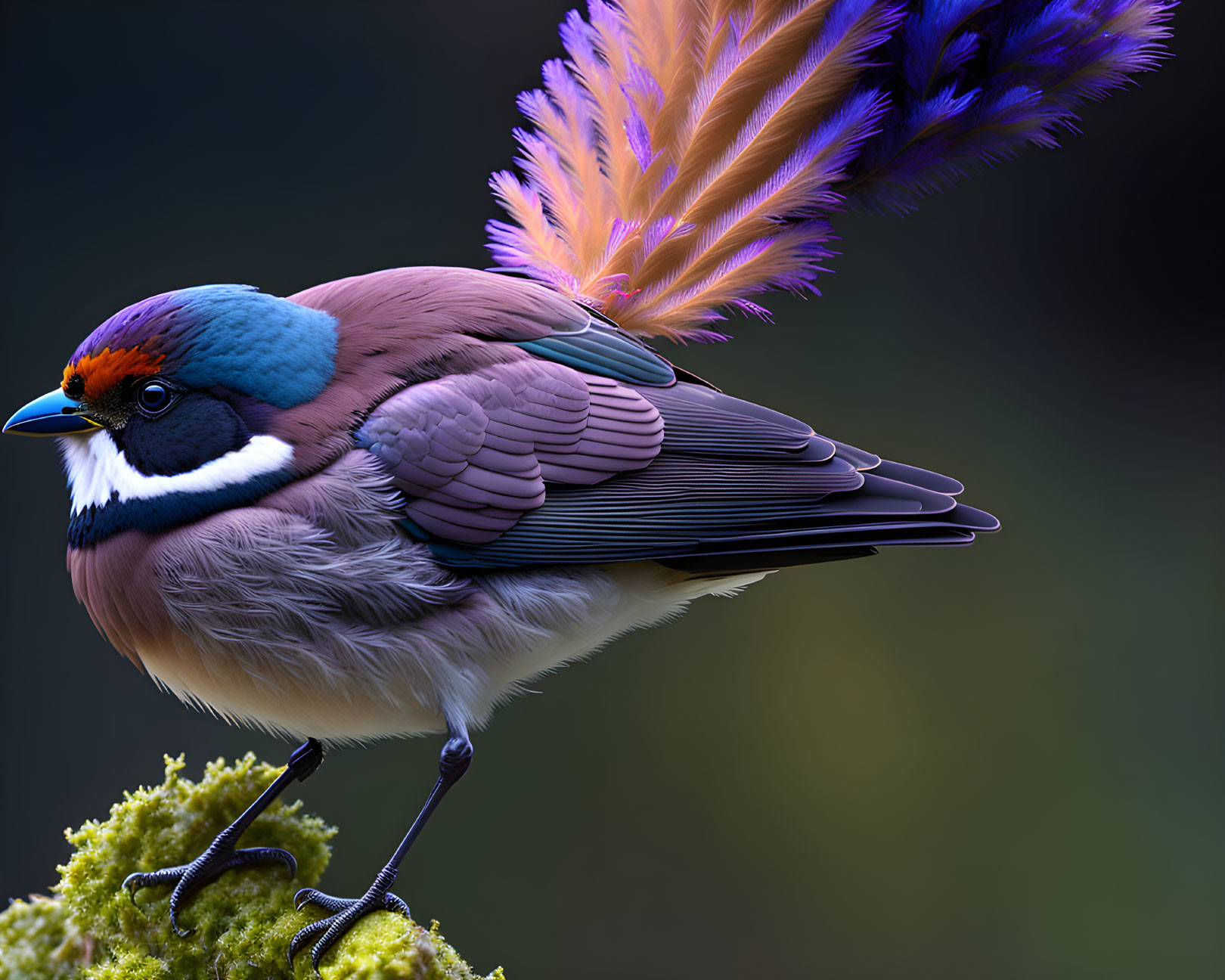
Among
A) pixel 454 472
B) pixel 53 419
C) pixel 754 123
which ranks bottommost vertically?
pixel 53 419

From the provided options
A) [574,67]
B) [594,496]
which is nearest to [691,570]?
[594,496]

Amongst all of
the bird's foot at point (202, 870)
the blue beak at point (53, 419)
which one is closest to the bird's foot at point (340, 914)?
the bird's foot at point (202, 870)

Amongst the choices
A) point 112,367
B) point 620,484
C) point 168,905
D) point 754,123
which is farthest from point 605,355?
point 168,905

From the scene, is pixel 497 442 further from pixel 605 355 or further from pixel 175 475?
pixel 175 475

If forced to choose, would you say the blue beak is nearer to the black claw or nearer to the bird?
the bird

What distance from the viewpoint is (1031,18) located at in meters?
1.16

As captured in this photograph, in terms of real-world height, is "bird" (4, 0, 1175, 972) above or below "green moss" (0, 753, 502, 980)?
above

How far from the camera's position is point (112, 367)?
97cm

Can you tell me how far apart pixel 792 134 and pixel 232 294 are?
→ 692 mm

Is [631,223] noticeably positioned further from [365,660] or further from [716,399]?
[365,660]

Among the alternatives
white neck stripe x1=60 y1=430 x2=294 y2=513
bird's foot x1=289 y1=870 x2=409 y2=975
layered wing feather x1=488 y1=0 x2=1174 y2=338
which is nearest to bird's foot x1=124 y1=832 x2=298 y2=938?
bird's foot x1=289 y1=870 x2=409 y2=975

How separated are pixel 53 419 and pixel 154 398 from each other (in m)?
0.11

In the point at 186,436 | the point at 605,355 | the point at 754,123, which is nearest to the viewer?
the point at 186,436

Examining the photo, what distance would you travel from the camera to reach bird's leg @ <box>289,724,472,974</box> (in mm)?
981
